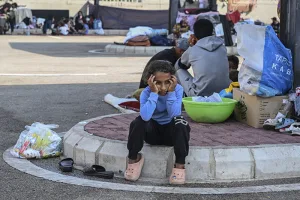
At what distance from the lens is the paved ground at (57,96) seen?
4.73m

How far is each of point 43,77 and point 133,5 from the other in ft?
105

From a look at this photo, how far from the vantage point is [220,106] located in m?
6.32

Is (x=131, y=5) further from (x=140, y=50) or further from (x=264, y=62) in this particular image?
(x=264, y=62)

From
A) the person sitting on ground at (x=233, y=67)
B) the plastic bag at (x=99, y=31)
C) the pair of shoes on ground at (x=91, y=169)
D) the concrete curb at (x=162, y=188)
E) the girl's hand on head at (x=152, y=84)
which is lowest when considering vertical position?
the plastic bag at (x=99, y=31)

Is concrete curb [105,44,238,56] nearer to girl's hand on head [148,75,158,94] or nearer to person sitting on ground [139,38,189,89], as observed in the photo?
person sitting on ground [139,38,189,89]

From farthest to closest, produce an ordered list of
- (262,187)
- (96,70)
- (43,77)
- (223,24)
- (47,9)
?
(47,9), (223,24), (96,70), (43,77), (262,187)

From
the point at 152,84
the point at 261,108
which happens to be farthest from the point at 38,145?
the point at 261,108

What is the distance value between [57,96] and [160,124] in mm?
5223

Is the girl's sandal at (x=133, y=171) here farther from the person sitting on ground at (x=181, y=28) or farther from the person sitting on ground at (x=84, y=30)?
the person sitting on ground at (x=84, y=30)

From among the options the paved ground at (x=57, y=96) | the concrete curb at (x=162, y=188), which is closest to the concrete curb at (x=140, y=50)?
the paved ground at (x=57, y=96)

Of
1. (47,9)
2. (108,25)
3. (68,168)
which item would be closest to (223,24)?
(68,168)

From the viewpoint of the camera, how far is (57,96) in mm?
10195

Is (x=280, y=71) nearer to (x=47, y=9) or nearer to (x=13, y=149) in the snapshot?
(x=13, y=149)

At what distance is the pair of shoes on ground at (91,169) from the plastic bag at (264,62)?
1.97 meters
